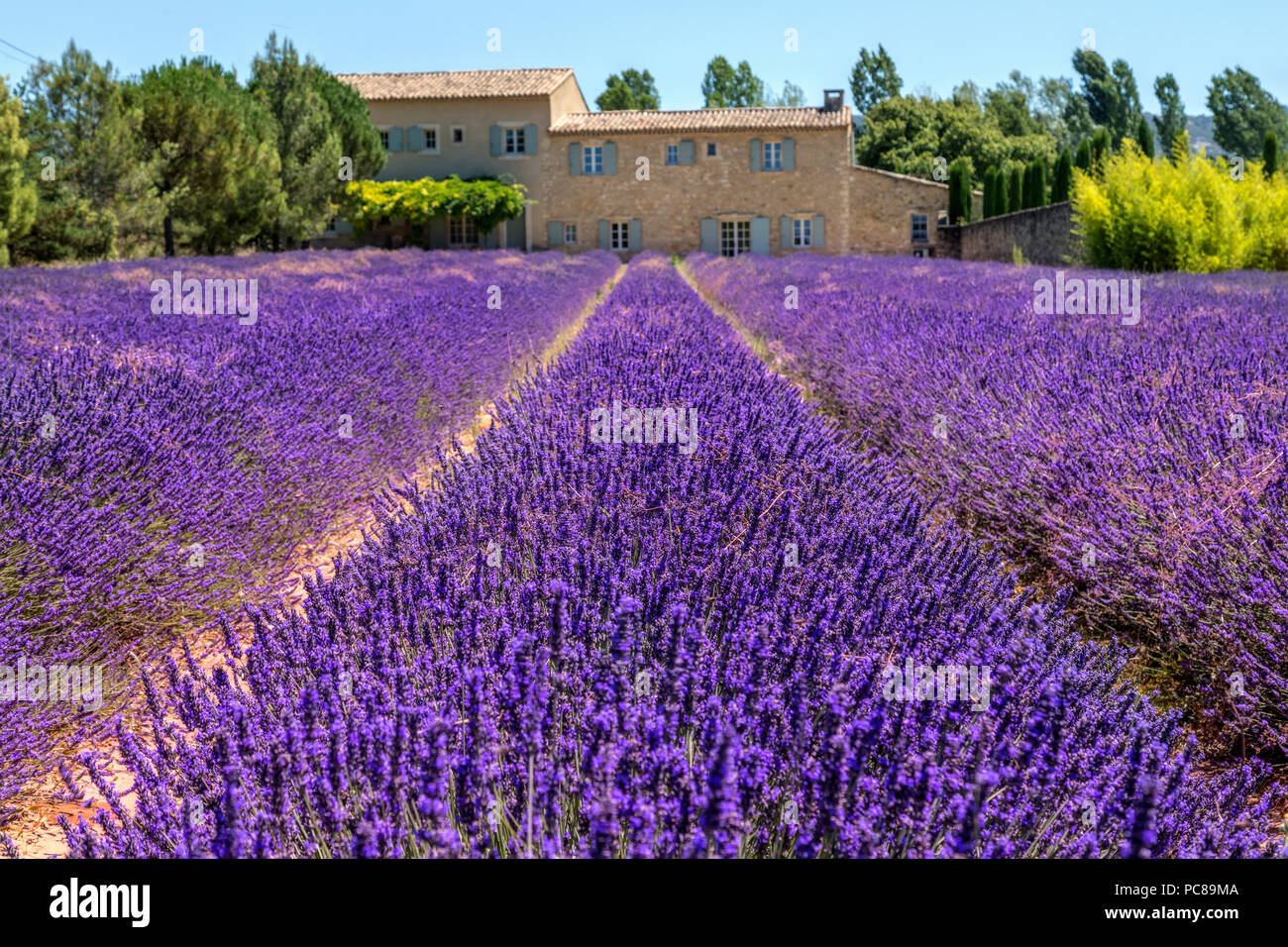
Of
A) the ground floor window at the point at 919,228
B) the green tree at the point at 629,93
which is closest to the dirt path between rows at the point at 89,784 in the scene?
the ground floor window at the point at 919,228

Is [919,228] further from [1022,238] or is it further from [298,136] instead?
[298,136]

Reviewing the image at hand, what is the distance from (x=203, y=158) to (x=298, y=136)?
6.62m

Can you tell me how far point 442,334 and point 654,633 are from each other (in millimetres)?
5274

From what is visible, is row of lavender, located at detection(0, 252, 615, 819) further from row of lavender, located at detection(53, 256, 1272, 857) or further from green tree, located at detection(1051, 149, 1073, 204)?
green tree, located at detection(1051, 149, 1073, 204)

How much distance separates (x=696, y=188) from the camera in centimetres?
3562

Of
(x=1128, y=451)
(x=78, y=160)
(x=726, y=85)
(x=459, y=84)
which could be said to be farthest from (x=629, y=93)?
(x=1128, y=451)

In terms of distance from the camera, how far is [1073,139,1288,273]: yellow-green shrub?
47.4 feet

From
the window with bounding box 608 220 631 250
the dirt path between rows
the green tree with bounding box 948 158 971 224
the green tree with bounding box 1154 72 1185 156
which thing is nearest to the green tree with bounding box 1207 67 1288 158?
the green tree with bounding box 1154 72 1185 156

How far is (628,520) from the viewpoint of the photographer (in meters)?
2.42

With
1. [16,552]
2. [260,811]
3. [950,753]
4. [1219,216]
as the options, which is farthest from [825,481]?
[1219,216]

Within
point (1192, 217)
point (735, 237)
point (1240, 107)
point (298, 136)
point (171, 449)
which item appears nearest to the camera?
point (171, 449)

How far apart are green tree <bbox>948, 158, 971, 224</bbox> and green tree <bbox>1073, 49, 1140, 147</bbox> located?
23.7 meters

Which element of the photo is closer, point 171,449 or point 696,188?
point 171,449

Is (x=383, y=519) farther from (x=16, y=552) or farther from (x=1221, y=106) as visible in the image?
(x=1221, y=106)
